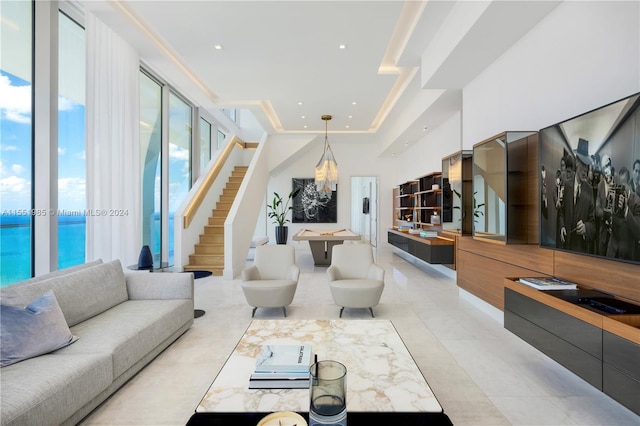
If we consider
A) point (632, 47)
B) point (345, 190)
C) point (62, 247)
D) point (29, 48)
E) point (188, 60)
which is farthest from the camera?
point (345, 190)

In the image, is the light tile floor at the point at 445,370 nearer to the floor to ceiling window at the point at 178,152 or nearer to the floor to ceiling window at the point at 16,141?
the floor to ceiling window at the point at 16,141

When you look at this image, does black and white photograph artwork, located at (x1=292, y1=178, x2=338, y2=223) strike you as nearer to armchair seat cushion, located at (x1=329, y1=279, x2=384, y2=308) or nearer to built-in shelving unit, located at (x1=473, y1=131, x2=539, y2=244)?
armchair seat cushion, located at (x1=329, y1=279, x2=384, y2=308)

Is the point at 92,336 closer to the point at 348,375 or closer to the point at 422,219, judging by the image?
the point at 348,375

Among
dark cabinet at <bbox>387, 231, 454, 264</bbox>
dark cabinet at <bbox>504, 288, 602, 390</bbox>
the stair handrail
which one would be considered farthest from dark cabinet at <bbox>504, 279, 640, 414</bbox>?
the stair handrail

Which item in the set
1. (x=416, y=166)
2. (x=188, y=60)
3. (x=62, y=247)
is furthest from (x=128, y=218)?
(x=416, y=166)

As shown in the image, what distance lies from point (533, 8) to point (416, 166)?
532cm

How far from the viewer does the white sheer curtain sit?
3596 mm

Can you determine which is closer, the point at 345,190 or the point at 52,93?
the point at 52,93

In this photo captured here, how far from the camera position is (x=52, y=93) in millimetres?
3330

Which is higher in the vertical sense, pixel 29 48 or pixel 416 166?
pixel 29 48

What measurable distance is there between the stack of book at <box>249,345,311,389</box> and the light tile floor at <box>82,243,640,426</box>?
0.67 meters

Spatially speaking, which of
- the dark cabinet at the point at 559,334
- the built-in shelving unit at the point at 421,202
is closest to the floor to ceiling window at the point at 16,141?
the dark cabinet at the point at 559,334

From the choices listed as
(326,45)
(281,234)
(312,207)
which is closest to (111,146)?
(326,45)

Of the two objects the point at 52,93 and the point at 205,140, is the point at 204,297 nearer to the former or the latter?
the point at 52,93
